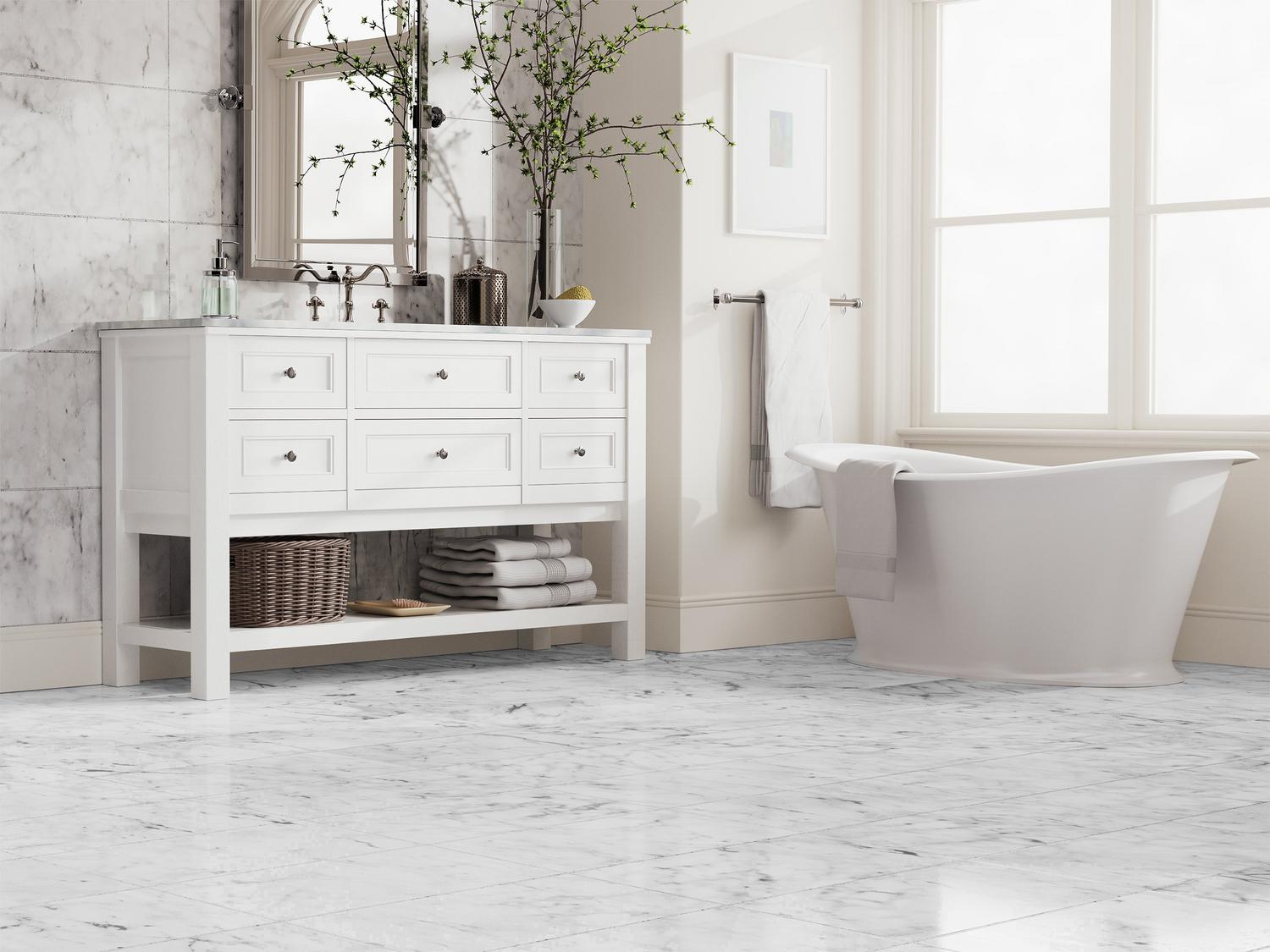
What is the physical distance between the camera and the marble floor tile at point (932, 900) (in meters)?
2.28

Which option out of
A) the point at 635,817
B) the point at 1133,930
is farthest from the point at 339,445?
the point at 1133,930

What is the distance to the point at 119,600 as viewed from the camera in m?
4.39

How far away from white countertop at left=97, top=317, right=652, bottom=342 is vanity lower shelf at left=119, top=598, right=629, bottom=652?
73 centimetres

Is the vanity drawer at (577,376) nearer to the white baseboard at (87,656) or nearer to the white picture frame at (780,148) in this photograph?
the white picture frame at (780,148)

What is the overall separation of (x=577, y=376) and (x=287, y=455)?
889 millimetres

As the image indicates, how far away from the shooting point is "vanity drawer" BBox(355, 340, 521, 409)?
4.38 m

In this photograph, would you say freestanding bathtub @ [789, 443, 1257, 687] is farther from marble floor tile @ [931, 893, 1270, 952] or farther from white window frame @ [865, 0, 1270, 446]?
marble floor tile @ [931, 893, 1270, 952]

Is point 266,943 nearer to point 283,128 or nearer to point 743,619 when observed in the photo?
point 283,128

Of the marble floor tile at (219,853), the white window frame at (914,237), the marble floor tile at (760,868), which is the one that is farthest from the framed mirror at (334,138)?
the marble floor tile at (760,868)

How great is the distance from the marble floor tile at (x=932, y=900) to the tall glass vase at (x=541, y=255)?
2.79 m

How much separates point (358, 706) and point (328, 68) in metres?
1.75

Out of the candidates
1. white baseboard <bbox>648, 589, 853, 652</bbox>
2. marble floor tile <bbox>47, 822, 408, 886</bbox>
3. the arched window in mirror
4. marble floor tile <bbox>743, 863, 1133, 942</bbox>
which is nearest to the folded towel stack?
white baseboard <bbox>648, 589, 853, 652</bbox>

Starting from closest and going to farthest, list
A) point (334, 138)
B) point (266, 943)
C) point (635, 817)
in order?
point (266, 943) < point (635, 817) < point (334, 138)

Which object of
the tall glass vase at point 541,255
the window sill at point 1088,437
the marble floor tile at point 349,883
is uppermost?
the tall glass vase at point 541,255
